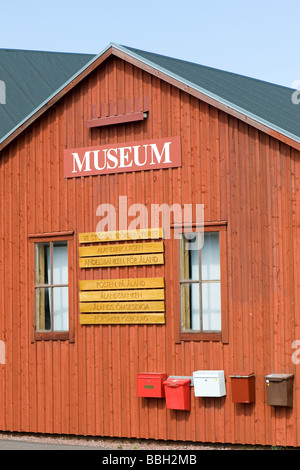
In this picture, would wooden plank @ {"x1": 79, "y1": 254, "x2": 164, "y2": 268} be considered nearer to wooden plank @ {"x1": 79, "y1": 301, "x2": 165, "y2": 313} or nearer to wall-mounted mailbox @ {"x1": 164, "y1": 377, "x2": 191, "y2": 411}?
wooden plank @ {"x1": 79, "y1": 301, "x2": 165, "y2": 313}

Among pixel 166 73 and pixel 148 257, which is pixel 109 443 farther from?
pixel 166 73

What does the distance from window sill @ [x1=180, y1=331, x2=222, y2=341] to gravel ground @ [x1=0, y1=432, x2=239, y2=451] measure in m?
1.63

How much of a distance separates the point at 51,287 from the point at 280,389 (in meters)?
4.79

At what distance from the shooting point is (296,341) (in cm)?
1390

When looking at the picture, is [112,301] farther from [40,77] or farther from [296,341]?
[40,77]

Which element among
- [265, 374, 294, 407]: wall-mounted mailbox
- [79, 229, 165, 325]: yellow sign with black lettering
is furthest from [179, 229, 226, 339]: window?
[265, 374, 294, 407]: wall-mounted mailbox

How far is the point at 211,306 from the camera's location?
1490 cm

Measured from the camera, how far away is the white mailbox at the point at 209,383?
14328 millimetres

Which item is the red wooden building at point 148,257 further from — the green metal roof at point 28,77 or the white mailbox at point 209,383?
the green metal roof at point 28,77

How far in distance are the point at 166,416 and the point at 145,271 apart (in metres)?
2.34

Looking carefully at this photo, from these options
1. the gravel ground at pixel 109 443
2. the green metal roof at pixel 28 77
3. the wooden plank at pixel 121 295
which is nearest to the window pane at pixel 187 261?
the wooden plank at pixel 121 295

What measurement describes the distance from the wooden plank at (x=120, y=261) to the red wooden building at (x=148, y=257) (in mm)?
24

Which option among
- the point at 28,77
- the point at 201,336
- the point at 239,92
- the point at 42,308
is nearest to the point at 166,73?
the point at 239,92
